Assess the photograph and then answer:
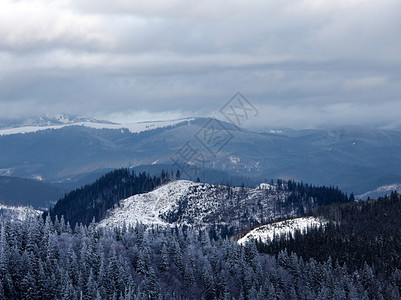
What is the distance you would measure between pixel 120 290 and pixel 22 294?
27.4 m

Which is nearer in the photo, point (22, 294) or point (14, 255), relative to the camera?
→ point (22, 294)

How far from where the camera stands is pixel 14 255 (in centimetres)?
19725

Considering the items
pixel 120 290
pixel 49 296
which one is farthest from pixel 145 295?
pixel 49 296

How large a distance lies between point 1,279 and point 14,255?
1330cm

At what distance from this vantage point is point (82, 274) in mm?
199875

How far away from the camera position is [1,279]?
184625 mm

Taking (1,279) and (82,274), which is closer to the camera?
(1,279)

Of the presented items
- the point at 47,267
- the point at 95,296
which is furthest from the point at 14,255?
the point at 95,296

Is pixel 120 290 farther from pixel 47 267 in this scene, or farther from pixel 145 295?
pixel 47 267

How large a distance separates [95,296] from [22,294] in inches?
714

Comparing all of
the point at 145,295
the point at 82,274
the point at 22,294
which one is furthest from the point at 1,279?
the point at 145,295

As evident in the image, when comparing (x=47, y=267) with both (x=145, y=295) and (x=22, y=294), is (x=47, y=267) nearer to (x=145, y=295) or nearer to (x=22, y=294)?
(x=22, y=294)

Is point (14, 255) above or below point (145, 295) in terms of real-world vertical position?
above

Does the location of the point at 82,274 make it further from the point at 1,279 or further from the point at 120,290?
the point at 1,279
